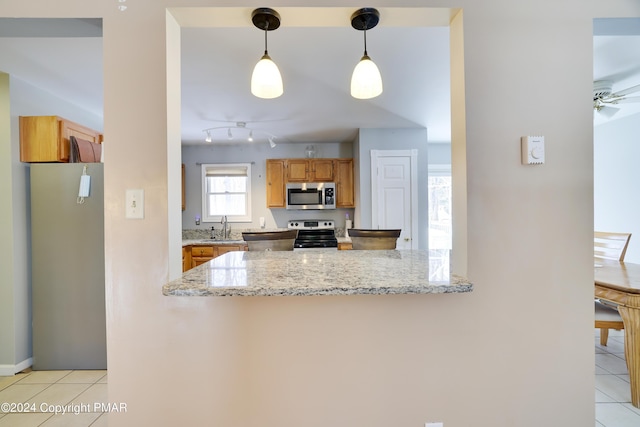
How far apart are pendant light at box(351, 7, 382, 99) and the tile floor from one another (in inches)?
90.9

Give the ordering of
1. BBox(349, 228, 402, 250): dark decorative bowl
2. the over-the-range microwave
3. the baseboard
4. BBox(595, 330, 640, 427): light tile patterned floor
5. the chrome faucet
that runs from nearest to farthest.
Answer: BBox(595, 330, 640, 427): light tile patterned floor, BBox(349, 228, 402, 250): dark decorative bowl, the baseboard, the over-the-range microwave, the chrome faucet

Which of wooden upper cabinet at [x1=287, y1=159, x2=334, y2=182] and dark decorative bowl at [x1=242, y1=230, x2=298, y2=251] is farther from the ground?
wooden upper cabinet at [x1=287, y1=159, x2=334, y2=182]

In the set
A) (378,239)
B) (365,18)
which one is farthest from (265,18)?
(378,239)

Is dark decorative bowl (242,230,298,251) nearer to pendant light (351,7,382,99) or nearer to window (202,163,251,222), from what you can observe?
pendant light (351,7,382,99)

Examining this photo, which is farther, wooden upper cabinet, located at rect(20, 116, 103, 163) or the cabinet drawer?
the cabinet drawer

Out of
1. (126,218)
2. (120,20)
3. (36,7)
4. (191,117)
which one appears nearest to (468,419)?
(126,218)

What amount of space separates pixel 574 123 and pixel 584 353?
94cm

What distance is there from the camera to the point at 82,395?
1851 mm

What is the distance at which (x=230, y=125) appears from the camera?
11.1 feet

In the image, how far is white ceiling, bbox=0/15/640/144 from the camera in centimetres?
166

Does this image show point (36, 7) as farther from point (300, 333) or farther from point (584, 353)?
point (584, 353)

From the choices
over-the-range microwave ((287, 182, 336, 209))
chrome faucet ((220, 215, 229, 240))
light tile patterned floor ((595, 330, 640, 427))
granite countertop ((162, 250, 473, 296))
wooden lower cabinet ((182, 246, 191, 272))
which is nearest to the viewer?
granite countertop ((162, 250, 473, 296))

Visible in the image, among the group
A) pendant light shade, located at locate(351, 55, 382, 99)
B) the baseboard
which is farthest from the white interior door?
the baseboard

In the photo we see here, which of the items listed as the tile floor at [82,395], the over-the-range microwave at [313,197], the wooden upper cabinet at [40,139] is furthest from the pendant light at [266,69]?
the over-the-range microwave at [313,197]
